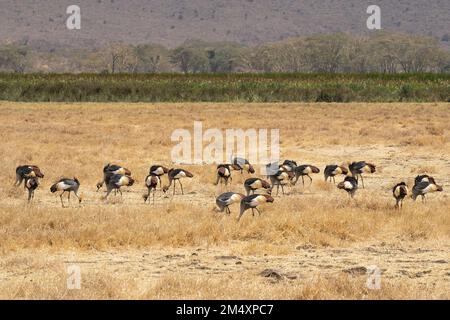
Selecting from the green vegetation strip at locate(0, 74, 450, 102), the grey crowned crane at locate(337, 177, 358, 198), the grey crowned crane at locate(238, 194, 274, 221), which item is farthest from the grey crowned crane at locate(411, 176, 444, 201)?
the green vegetation strip at locate(0, 74, 450, 102)

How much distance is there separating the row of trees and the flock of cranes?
128 m

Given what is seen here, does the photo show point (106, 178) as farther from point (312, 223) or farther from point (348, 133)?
point (348, 133)

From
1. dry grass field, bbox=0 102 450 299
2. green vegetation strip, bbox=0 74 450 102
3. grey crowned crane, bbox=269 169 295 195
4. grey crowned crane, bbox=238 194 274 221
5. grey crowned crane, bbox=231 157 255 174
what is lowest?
dry grass field, bbox=0 102 450 299

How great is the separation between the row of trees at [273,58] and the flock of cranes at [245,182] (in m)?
128

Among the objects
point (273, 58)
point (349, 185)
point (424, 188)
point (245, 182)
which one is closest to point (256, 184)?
point (245, 182)

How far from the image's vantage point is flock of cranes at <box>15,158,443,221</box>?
14320 mm

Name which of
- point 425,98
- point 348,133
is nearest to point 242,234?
point 348,133

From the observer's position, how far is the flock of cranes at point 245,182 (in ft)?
47.0

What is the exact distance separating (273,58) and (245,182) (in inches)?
5516

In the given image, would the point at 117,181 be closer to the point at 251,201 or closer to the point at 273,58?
the point at 251,201

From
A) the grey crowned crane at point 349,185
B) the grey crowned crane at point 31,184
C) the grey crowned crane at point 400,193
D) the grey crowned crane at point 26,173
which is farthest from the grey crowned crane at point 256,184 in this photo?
the grey crowned crane at point 26,173

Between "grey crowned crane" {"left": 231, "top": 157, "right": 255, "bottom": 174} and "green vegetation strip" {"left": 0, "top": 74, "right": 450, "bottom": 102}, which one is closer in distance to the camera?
"grey crowned crane" {"left": 231, "top": 157, "right": 255, "bottom": 174}

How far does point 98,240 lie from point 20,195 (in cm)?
550

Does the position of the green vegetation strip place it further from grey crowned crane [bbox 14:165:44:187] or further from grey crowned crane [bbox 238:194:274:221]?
grey crowned crane [bbox 238:194:274:221]
